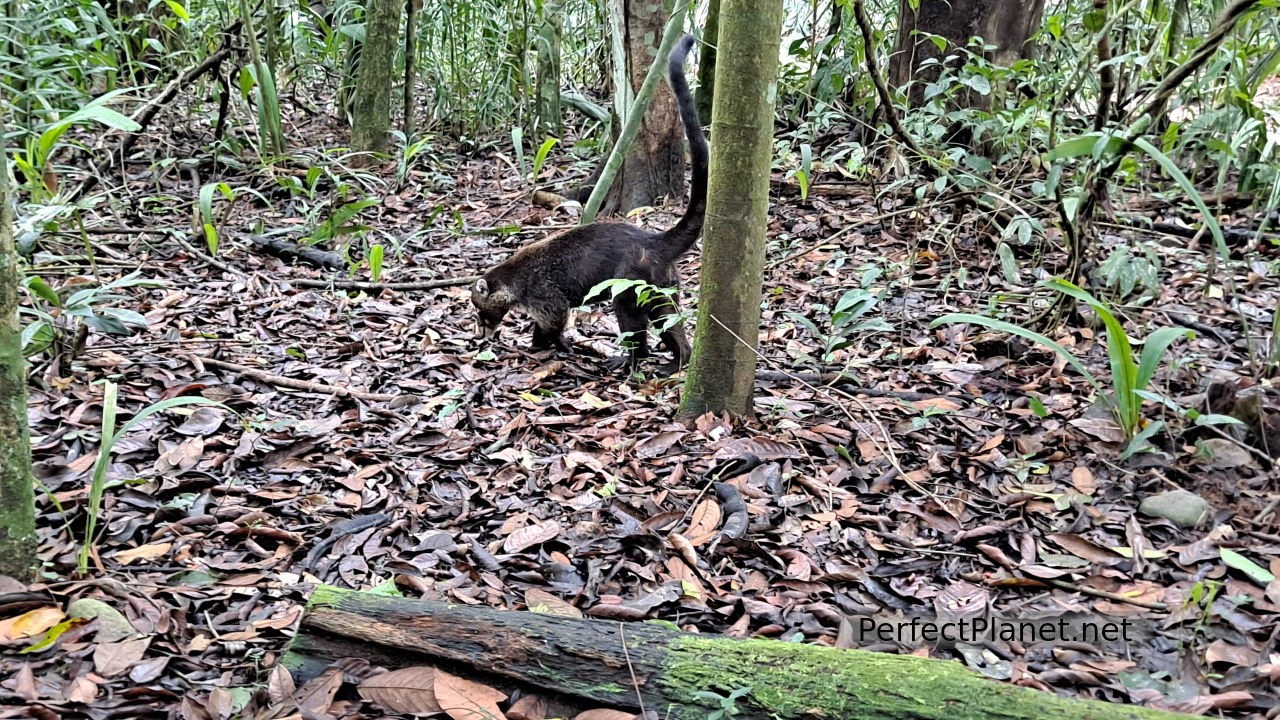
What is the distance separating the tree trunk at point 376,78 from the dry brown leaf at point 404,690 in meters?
6.52

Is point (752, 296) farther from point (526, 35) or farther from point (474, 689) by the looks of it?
point (526, 35)

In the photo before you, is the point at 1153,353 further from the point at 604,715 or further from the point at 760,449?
the point at 604,715

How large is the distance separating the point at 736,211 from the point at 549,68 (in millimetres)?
5161

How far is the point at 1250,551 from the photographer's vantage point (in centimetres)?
322

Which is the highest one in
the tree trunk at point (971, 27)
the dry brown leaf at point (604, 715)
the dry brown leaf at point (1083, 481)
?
the tree trunk at point (971, 27)

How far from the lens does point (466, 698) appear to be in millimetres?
2492

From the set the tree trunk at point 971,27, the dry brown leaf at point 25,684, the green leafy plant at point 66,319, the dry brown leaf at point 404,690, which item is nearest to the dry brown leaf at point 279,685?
the dry brown leaf at point 404,690

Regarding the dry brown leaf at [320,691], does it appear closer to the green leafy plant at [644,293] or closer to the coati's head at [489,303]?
the green leafy plant at [644,293]

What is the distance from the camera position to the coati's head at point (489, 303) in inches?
221

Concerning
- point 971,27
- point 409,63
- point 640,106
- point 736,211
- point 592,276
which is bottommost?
point 592,276

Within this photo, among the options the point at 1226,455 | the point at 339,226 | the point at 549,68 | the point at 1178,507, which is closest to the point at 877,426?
the point at 1178,507

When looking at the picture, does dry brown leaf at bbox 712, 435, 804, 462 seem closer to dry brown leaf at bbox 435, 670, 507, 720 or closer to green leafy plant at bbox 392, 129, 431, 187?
dry brown leaf at bbox 435, 670, 507, 720

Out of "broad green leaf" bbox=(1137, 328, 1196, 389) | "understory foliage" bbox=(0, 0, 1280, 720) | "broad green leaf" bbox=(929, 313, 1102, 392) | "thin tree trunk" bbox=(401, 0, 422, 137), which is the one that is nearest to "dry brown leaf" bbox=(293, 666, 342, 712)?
"understory foliage" bbox=(0, 0, 1280, 720)

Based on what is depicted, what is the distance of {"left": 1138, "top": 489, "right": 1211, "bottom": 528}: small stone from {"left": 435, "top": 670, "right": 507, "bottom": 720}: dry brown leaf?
242cm
